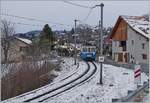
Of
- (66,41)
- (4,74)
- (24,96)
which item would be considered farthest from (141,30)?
(66,41)

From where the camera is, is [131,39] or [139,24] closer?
[139,24]

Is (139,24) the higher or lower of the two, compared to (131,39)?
higher

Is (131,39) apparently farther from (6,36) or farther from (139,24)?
(6,36)

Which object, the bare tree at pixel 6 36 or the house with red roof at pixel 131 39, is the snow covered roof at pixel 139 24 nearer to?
the house with red roof at pixel 131 39

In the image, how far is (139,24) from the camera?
52.5 m

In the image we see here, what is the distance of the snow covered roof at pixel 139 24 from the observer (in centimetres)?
4968

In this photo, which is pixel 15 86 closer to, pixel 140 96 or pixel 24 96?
pixel 24 96

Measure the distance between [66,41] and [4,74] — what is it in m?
82.4

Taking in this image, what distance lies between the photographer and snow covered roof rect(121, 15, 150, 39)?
49.7 metres

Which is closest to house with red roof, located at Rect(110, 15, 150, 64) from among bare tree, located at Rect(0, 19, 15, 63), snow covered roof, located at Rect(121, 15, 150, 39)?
snow covered roof, located at Rect(121, 15, 150, 39)

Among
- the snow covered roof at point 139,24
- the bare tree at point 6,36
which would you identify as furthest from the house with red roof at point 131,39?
the bare tree at point 6,36

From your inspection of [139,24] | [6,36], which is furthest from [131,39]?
[6,36]

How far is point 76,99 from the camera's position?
16.5 meters

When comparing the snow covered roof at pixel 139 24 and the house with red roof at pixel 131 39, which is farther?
the house with red roof at pixel 131 39
